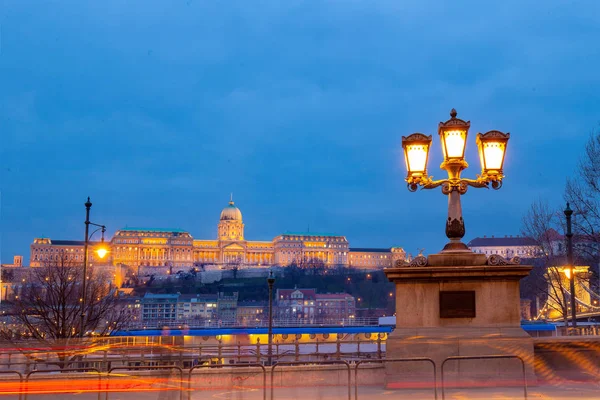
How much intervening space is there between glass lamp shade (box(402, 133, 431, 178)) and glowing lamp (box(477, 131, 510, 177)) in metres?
1.08

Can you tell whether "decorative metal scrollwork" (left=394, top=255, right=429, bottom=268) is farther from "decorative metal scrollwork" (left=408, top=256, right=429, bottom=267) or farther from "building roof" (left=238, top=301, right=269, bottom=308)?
"building roof" (left=238, top=301, right=269, bottom=308)

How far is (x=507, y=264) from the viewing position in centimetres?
1159

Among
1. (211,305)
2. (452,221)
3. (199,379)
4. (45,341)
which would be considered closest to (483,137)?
(452,221)

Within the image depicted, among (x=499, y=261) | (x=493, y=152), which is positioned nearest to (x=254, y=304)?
(x=493, y=152)

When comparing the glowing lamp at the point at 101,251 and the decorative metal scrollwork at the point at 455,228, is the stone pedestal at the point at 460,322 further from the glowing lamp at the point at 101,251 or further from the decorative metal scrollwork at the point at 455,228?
the glowing lamp at the point at 101,251

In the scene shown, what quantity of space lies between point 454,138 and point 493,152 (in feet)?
2.56

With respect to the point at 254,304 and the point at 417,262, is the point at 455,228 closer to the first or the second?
the point at 417,262

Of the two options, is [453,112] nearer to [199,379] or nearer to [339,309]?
[199,379]

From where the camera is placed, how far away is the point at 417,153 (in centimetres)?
1234

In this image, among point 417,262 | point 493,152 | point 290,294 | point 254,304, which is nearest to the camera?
point 417,262

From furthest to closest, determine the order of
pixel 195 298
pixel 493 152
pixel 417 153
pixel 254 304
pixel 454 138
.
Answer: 1. pixel 195 298
2. pixel 254 304
3. pixel 417 153
4. pixel 454 138
5. pixel 493 152

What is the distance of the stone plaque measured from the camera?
1156 cm

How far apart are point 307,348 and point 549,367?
57.3 meters

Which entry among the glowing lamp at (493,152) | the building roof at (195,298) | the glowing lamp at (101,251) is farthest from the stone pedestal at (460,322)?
the building roof at (195,298)
